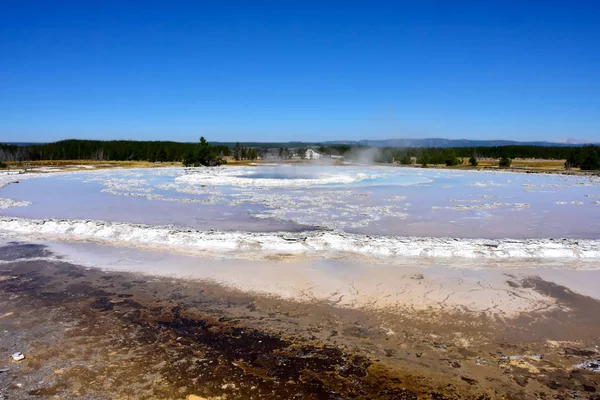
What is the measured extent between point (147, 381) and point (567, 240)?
381 inches

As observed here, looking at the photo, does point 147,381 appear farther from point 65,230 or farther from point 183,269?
point 65,230

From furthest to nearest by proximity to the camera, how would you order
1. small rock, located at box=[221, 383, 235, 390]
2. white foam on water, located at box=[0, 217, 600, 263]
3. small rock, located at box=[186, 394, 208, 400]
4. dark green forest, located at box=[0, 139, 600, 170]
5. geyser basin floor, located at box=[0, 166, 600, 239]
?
1. dark green forest, located at box=[0, 139, 600, 170]
2. geyser basin floor, located at box=[0, 166, 600, 239]
3. white foam on water, located at box=[0, 217, 600, 263]
4. small rock, located at box=[221, 383, 235, 390]
5. small rock, located at box=[186, 394, 208, 400]

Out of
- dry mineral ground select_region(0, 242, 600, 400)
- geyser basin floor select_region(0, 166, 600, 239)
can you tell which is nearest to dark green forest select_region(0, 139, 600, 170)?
geyser basin floor select_region(0, 166, 600, 239)

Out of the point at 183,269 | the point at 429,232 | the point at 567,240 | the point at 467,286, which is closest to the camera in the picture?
the point at 467,286

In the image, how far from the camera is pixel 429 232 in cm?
1132

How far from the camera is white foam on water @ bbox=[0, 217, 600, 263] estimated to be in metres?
9.16

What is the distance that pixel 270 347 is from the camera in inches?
199

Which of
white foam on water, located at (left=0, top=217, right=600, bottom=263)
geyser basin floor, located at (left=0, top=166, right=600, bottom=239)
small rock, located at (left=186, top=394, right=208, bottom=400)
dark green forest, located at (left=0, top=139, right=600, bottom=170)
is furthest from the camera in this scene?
dark green forest, located at (left=0, top=139, right=600, bottom=170)

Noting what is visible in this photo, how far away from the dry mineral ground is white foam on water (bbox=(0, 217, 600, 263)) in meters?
2.27

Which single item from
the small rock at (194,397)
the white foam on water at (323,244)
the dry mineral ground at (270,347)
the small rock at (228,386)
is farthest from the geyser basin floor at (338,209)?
the small rock at (194,397)

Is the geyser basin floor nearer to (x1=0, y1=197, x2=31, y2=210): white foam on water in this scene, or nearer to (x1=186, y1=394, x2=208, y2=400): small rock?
(x1=0, y1=197, x2=31, y2=210): white foam on water

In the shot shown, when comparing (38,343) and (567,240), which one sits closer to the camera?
(38,343)

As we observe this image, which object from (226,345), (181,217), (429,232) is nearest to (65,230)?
(181,217)

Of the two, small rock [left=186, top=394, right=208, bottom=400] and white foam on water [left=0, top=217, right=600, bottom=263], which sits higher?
white foam on water [left=0, top=217, right=600, bottom=263]
